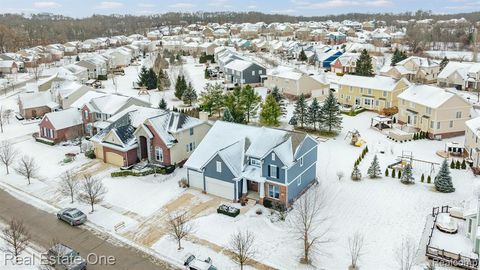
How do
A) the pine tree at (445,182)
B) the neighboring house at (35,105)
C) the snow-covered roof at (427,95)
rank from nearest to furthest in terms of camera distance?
the pine tree at (445,182)
the snow-covered roof at (427,95)
the neighboring house at (35,105)

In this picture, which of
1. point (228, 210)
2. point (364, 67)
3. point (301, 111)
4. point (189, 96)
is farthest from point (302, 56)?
point (228, 210)

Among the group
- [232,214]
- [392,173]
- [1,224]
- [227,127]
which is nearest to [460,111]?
[392,173]

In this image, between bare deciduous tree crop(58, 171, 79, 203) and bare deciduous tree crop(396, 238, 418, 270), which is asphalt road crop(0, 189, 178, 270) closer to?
bare deciduous tree crop(58, 171, 79, 203)

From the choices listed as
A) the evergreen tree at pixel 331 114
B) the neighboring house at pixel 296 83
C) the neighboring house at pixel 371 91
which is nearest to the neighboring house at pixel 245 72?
the neighboring house at pixel 296 83

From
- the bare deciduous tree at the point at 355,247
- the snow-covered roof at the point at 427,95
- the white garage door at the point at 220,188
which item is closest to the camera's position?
the bare deciduous tree at the point at 355,247

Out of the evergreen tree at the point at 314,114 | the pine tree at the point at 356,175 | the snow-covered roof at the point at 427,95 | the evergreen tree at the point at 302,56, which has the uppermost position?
the evergreen tree at the point at 302,56

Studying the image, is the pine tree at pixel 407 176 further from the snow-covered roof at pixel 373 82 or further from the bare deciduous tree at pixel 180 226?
the snow-covered roof at pixel 373 82

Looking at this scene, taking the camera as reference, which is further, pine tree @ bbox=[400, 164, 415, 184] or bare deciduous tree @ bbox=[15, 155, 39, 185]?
bare deciduous tree @ bbox=[15, 155, 39, 185]

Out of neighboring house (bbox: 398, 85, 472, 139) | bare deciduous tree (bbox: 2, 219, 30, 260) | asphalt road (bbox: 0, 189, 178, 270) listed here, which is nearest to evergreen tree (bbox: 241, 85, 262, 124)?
neighboring house (bbox: 398, 85, 472, 139)
